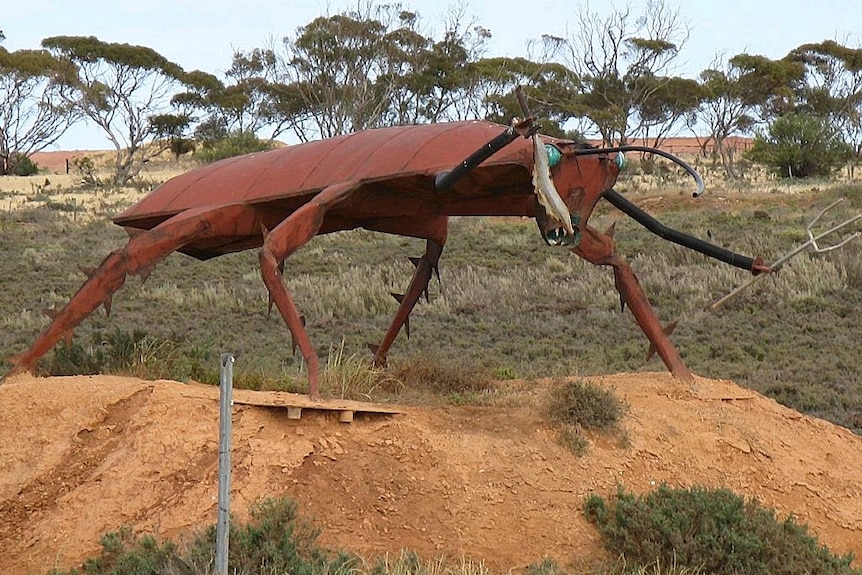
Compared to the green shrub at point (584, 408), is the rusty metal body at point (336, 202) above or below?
above

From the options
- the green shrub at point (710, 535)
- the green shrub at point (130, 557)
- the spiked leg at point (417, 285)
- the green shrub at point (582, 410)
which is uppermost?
the spiked leg at point (417, 285)

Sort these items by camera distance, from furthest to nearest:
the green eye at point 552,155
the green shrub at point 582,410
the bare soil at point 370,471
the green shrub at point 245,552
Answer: the green shrub at point 582,410, the green eye at point 552,155, the bare soil at point 370,471, the green shrub at point 245,552

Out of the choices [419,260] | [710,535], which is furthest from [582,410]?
[419,260]

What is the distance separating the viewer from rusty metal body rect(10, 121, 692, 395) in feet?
21.7

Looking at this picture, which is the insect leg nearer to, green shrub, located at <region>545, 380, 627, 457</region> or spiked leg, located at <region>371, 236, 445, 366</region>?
spiked leg, located at <region>371, 236, 445, 366</region>

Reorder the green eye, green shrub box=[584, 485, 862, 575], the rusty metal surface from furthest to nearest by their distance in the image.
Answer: the rusty metal surface → the green eye → green shrub box=[584, 485, 862, 575]

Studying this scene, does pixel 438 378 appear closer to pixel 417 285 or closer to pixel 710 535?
pixel 417 285

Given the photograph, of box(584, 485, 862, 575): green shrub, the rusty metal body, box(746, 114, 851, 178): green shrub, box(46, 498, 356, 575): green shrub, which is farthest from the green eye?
box(746, 114, 851, 178): green shrub

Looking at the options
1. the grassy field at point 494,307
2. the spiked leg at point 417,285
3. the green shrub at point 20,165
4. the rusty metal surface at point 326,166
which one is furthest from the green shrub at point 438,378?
the green shrub at point 20,165

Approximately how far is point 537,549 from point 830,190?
26.3 m

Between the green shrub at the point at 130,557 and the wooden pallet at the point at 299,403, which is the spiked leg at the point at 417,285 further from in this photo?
the green shrub at the point at 130,557

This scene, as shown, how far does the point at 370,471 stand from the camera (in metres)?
6.30

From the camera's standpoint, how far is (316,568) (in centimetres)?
520

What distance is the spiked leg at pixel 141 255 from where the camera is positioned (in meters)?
7.14
